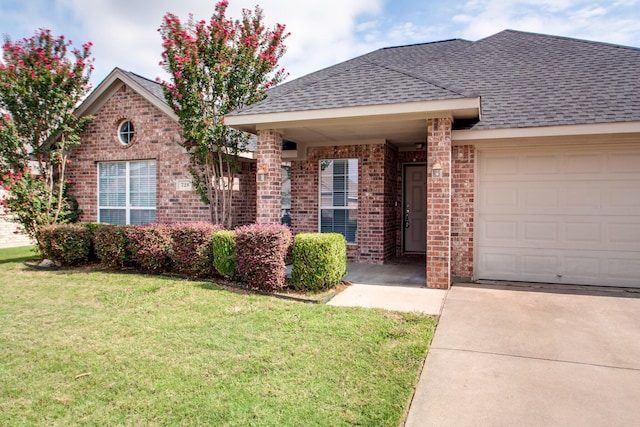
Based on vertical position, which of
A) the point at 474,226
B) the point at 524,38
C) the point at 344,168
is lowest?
the point at 474,226

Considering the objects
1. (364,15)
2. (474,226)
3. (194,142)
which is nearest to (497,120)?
(474,226)

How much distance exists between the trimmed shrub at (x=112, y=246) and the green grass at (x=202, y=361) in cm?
186

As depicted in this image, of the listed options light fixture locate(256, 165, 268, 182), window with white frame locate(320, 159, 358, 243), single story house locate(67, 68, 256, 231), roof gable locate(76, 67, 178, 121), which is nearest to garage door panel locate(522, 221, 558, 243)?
window with white frame locate(320, 159, 358, 243)

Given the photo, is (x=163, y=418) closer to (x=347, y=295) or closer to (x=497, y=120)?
(x=347, y=295)

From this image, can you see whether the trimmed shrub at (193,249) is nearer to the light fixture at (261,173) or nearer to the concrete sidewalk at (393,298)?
the light fixture at (261,173)

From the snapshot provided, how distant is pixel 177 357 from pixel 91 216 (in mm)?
8583

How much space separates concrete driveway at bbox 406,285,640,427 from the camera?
3070 mm

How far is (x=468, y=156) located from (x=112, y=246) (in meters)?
7.15

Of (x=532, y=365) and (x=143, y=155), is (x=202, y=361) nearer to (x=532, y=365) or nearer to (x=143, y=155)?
(x=532, y=365)

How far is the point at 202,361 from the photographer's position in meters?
3.96

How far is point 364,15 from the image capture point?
9898mm

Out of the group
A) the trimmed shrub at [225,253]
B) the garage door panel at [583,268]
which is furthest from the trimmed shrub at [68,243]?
the garage door panel at [583,268]

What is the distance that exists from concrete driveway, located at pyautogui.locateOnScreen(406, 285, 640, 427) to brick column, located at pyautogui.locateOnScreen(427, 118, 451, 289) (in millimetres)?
766

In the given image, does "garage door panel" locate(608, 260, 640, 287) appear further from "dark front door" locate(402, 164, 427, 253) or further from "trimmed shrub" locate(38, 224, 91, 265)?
"trimmed shrub" locate(38, 224, 91, 265)
